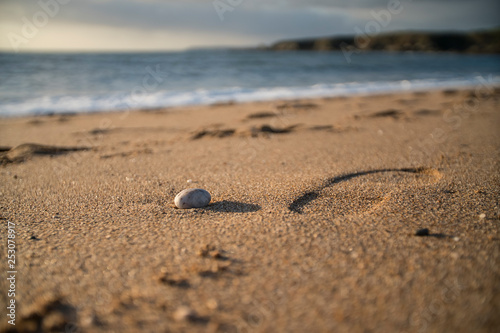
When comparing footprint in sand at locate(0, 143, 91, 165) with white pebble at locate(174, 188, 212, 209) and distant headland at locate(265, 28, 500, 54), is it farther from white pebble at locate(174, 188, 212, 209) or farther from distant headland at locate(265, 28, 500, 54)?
distant headland at locate(265, 28, 500, 54)

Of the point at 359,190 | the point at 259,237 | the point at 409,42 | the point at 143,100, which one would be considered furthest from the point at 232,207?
A: the point at 409,42

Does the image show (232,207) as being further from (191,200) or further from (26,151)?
(26,151)

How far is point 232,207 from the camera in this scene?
2004mm

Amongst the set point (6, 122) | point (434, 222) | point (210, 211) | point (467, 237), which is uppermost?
point (6, 122)

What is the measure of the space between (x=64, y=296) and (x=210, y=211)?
0.89 m

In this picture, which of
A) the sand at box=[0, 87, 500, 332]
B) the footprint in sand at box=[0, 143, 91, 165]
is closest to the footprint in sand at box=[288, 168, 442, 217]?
the sand at box=[0, 87, 500, 332]

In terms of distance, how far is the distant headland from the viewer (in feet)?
190

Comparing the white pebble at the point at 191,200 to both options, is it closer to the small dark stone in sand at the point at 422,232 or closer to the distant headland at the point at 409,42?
the small dark stone in sand at the point at 422,232

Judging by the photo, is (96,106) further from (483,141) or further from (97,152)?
(483,141)

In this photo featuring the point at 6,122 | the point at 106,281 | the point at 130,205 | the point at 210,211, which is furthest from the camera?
the point at 6,122

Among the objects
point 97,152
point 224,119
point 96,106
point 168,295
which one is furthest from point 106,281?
point 96,106

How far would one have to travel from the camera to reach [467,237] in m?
1.56

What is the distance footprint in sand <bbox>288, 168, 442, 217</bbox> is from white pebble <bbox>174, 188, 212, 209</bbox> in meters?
0.55

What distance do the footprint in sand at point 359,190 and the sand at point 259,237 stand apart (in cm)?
1
